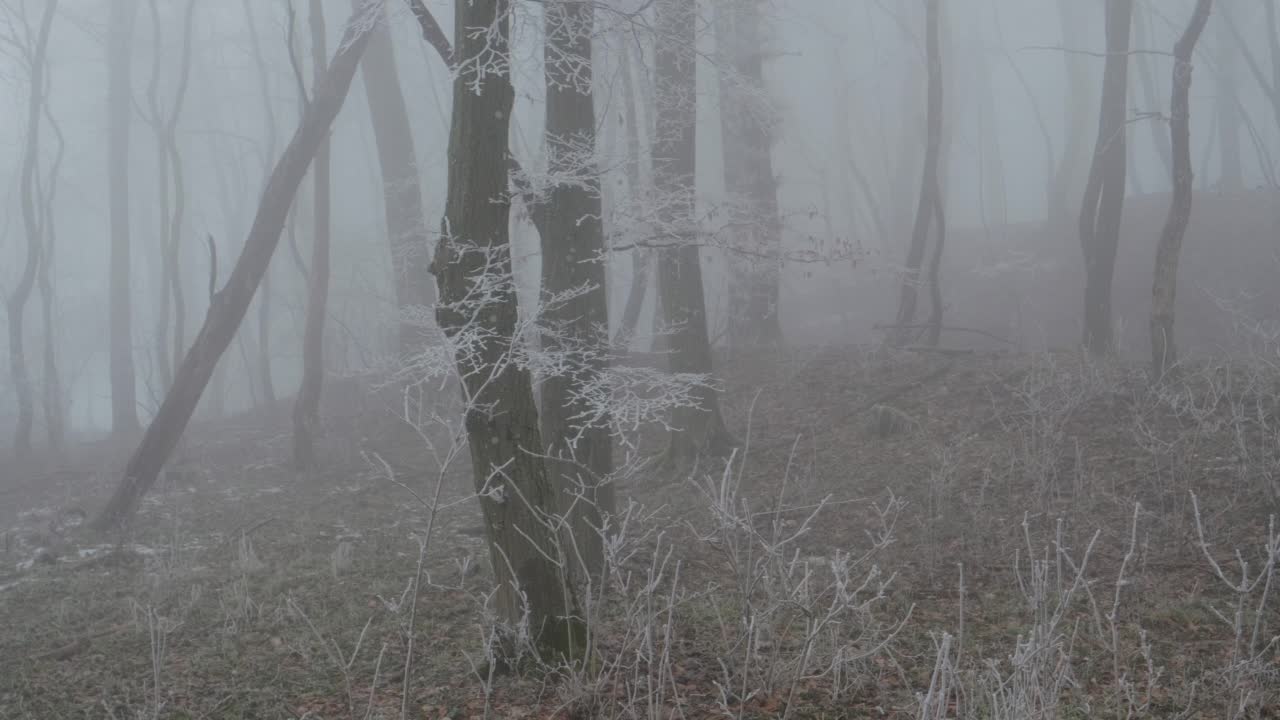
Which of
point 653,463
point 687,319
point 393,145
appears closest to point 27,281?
point 393,145

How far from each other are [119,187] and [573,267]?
2201 centimetres

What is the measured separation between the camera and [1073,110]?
25984 mm

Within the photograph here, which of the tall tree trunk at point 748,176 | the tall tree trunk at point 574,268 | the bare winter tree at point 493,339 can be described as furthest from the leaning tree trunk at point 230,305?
the bare winter tree at point 493,339

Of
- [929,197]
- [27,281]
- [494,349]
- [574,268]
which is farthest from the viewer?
[27,281]

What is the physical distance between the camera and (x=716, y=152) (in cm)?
2884

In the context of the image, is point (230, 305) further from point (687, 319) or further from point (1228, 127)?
point (1228, 127)

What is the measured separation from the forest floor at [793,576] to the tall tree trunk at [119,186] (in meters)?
9.60

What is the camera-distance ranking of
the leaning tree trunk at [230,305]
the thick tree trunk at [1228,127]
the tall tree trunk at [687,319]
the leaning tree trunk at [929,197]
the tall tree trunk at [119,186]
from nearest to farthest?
1. the tall tree trunk at [687,319]
2. the leaning tree trunk at [230,305]
3. the leaning tree trunk at [929,197]
4. the tall tree trunk at [119,186]
5. the thick tree trunk at [1228,127]

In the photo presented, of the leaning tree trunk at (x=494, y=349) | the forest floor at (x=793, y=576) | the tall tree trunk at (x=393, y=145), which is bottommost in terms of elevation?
the forest floor at (x=793, y=576)

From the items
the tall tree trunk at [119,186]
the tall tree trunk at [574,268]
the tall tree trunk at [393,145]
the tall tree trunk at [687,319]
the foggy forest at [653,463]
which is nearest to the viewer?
the foggy forest at [653,463]

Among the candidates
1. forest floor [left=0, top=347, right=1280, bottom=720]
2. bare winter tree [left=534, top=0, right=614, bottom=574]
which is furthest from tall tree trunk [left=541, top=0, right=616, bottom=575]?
Result: forest floor [left=0, top=347, right=1280, bottom=720]

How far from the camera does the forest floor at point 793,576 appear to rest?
3.90 m

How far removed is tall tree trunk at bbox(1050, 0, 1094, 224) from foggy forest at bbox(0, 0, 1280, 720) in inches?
102

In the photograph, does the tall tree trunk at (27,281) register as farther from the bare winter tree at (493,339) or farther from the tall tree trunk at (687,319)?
the bare winter tree at (493,339)
